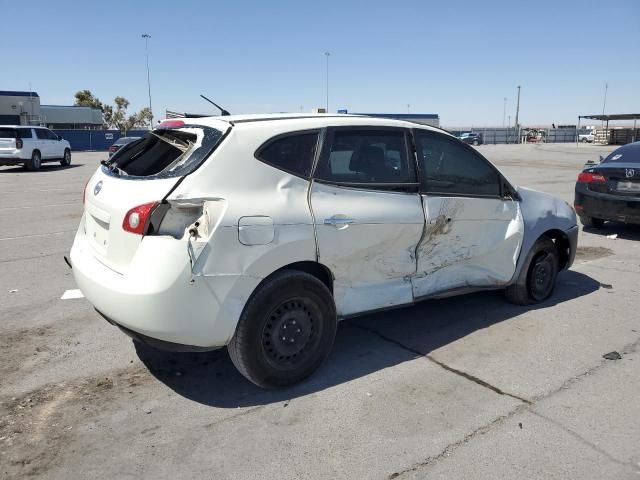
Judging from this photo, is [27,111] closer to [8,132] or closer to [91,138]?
[91,138]

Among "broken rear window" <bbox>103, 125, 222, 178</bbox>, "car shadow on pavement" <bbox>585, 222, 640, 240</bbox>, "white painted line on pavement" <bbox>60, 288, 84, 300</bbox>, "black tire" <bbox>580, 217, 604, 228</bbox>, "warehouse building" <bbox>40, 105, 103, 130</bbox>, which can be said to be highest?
"warehouse building" <bbox>40, 105, 103, 130</bbox>

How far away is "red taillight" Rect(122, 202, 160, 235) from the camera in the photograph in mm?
3100

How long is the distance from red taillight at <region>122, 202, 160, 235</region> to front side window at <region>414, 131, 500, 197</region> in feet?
6.85

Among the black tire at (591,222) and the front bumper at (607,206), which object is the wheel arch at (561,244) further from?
the black tire at (591,222)

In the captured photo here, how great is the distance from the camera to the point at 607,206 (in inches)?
325

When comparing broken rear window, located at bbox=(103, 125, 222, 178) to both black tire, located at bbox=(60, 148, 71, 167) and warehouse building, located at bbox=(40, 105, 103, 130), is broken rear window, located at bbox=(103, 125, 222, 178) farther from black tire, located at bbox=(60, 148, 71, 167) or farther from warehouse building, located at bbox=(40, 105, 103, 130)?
warehouse building, located at bbox=(40, 105, 103, 130)

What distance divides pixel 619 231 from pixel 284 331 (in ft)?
25.8

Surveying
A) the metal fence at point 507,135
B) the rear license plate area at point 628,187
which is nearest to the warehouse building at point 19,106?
the metal fence at point 507,135

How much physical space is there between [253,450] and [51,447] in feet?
3.65

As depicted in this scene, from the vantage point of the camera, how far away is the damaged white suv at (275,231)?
310 cm

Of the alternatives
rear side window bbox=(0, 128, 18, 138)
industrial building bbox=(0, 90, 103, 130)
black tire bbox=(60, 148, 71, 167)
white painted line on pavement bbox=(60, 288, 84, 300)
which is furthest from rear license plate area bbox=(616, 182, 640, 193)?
industrial building bbox=(0, 90, 103, 130)

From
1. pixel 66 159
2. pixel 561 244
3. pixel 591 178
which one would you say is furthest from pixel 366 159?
pixel 66 159

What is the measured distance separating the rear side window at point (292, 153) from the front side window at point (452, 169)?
3.30 feet

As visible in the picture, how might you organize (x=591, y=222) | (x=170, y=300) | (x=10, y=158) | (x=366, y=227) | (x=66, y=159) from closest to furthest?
Answer: (x=170, y=300) < (x=366, y=227) < (x=591, y=222) < (x=10, y=158) < (x=66, y=159)
